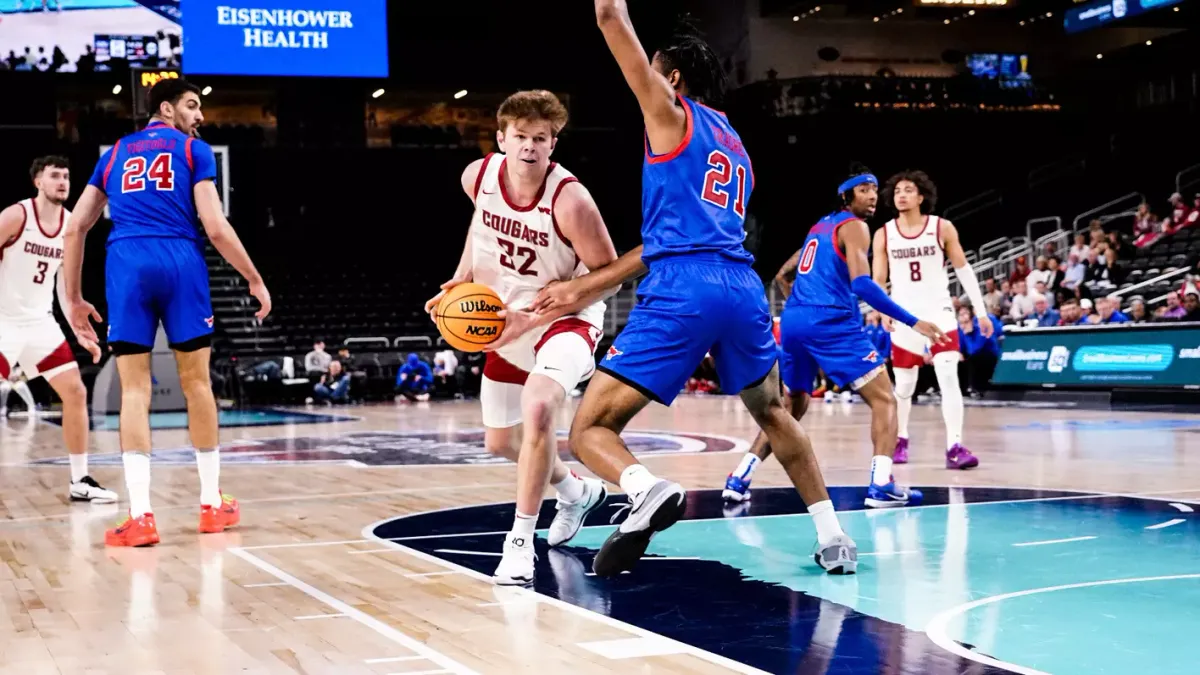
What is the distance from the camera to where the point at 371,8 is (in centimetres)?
2167

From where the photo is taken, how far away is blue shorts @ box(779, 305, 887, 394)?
6977 millimetres

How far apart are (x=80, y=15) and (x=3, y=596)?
20.5 meters

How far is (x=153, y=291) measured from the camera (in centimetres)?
605

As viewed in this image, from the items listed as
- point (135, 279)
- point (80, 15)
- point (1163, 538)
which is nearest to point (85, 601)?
point (135, 279)

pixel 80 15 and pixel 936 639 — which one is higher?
pixel 80 15

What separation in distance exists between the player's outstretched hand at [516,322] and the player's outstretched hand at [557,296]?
5 centimetres

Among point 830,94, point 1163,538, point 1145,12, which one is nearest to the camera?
point 1163,538

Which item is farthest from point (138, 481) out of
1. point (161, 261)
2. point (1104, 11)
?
point (1104, 11)

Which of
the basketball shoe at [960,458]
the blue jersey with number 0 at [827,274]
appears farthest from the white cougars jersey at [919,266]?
the blue jersey with number 0 at [827,274]

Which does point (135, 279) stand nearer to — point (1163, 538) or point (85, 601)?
point (85, 601)

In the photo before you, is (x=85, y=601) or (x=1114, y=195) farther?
(x=1114, y=195)

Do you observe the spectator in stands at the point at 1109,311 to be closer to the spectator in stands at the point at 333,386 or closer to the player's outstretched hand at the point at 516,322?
the spectator in stands at the point at 333,386

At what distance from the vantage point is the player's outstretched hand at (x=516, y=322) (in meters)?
4.87

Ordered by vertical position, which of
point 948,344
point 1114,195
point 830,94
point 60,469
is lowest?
point 60,469
